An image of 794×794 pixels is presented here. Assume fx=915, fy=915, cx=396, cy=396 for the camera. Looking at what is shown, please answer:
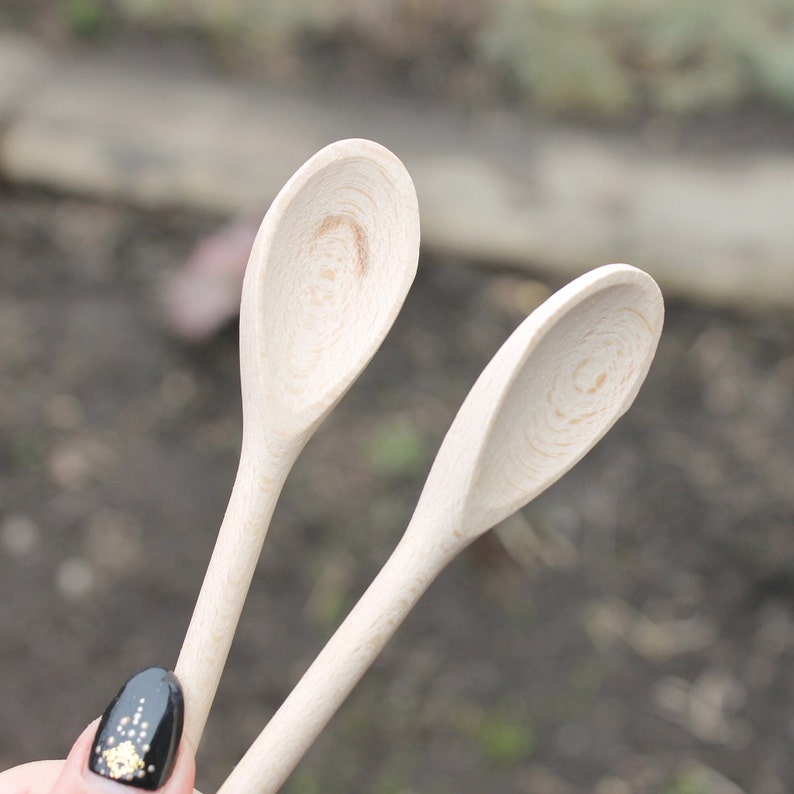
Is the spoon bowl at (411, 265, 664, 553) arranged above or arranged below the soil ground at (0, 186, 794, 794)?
above

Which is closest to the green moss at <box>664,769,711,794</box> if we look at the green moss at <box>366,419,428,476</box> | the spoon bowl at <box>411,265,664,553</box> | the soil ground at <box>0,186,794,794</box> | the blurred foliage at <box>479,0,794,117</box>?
the soil ground at <box>0,186,794,794</box>

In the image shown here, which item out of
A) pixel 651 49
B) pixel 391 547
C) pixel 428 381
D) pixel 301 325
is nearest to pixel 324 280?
pixel 301 325

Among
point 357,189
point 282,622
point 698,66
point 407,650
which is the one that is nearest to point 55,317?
point 282,622

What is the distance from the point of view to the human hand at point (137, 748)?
566 mm

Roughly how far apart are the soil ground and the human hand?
63 centimetres

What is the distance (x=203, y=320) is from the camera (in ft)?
4.92

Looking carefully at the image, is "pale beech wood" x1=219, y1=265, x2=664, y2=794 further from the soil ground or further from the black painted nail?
the soil ground

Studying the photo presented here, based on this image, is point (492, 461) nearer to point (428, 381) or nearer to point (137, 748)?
point (137, 748)

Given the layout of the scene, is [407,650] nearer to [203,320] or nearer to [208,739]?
[208,739]

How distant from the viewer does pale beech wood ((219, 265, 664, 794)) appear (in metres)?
0.56

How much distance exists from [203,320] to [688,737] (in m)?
0.96

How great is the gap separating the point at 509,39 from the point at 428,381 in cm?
97

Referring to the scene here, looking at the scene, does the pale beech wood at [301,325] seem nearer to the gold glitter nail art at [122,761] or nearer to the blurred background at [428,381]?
the gold glitter nail art at [122,761]

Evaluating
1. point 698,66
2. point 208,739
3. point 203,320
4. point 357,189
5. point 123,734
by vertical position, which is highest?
point 357,189
